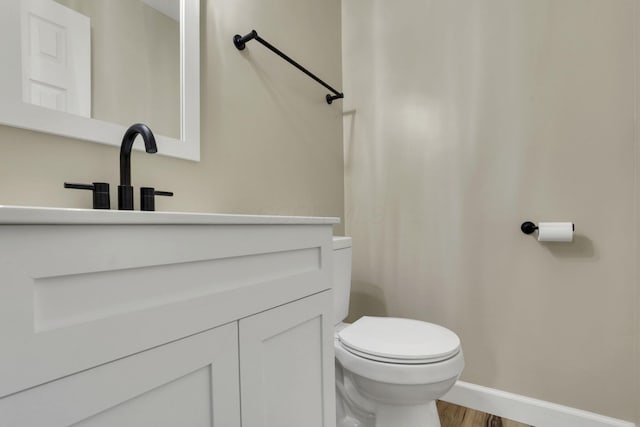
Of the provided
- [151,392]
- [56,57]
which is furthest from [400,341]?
[56,57]

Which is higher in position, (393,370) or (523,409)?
(393,370)

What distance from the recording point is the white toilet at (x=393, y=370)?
0.99 metres

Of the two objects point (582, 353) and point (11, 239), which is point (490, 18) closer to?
point (582, 353)

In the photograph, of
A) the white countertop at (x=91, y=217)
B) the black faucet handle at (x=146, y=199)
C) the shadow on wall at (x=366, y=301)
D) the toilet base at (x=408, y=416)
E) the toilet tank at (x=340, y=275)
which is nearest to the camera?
the white countertop at (x=91, y=217)

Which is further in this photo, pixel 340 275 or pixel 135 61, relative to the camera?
pixel 340 275

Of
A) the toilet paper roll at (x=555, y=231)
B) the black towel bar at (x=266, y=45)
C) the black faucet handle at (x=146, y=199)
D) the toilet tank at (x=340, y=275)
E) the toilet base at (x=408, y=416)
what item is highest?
the black towel bar at (x=266, y=45)

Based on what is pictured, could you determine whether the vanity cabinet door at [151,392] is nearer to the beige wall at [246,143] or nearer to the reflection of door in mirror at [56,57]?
the beige wall at [246,143]

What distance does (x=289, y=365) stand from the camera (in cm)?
76

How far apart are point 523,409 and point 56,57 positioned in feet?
6.74

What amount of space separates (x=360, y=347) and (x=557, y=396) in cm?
96

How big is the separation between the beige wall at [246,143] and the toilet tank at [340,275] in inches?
11.7

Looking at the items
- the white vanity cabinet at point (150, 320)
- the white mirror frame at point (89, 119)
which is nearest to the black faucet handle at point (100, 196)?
the white mirror frame at point (89, 119)

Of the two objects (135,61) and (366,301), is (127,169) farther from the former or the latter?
(366,301)

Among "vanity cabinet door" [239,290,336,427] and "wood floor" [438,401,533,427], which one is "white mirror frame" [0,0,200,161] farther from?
"wood floor" [438,401,533,427]
